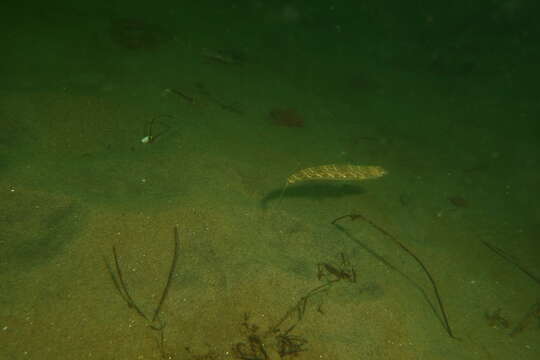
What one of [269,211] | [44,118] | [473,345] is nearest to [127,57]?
[44,118]

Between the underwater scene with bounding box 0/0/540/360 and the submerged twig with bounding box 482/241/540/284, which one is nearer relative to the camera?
the underwater scene with bounding box 0/0/540/360

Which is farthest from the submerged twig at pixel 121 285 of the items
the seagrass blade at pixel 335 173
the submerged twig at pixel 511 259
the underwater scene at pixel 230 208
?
the submerged twig at pixel 511 259

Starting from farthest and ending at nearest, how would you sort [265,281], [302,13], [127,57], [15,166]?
[302,13] < [127,57] < [15,166] < [265,281]

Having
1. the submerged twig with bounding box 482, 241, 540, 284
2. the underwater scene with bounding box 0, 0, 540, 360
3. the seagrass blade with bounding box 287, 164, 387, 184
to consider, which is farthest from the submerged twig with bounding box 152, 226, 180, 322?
the submerged twig with bounding box 482, 241, 540, 284

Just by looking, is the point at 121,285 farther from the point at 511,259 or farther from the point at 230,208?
Answer: the point at 511,259

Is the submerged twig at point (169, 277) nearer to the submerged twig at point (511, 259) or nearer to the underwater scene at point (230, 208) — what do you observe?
the underwater scene at point (230, 208)

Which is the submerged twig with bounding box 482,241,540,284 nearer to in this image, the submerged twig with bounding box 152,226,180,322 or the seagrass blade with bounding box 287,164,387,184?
the seagrass blade with bounding box 287,164,387,184

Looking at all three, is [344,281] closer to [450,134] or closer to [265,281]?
[265,281]

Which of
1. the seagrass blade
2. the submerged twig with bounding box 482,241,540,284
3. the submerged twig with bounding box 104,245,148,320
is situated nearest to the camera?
the submerged twig with bounding box 104,245,148,320

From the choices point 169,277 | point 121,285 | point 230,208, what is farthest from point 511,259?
point 121,285
